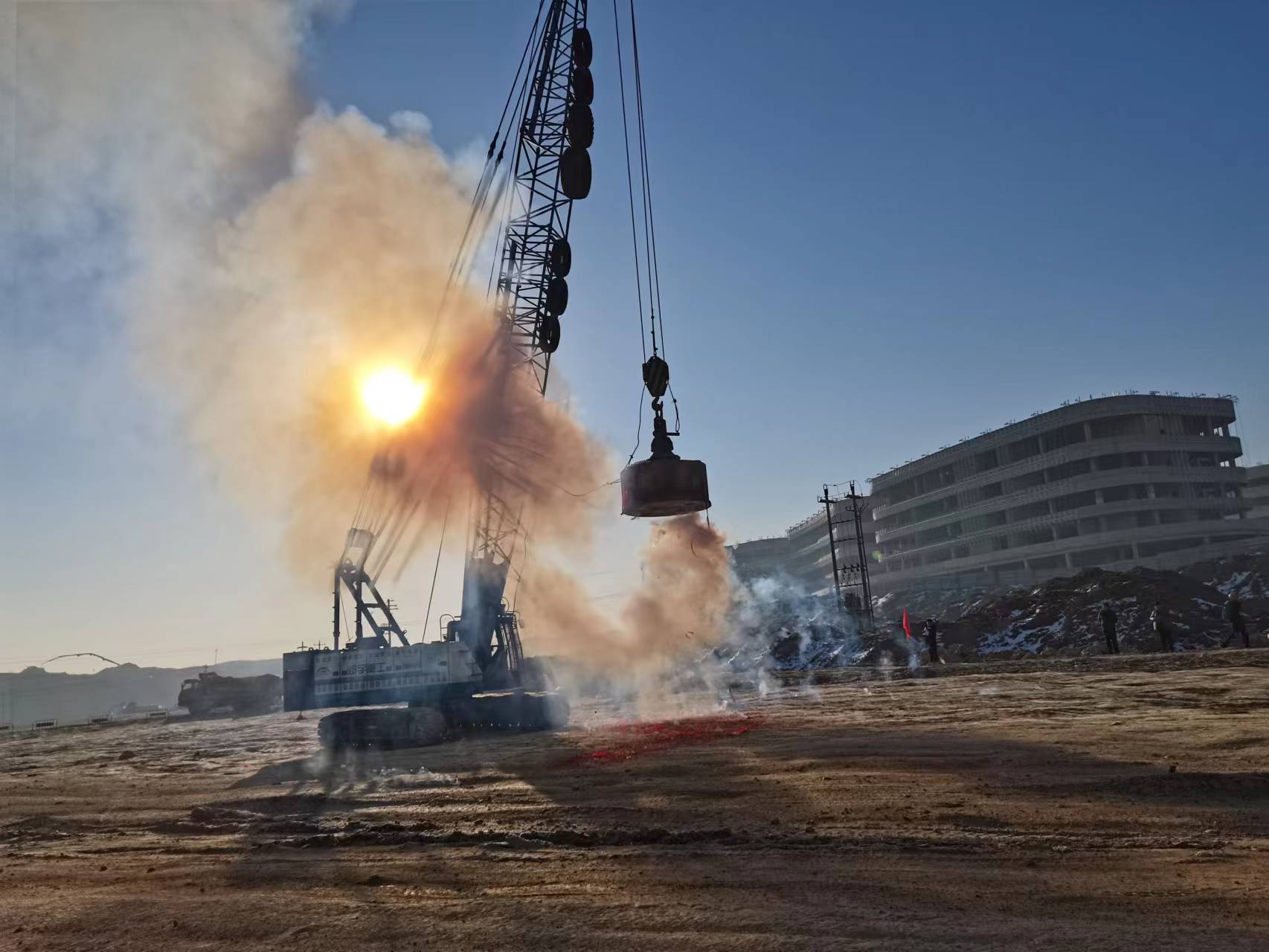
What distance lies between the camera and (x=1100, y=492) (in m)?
72.4

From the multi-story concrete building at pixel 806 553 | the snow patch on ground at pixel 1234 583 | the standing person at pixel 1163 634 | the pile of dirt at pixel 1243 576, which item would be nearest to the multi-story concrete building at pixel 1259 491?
the multi-story concrete building at pixel 806 553

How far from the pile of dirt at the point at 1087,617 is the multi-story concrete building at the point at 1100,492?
22.3 meters

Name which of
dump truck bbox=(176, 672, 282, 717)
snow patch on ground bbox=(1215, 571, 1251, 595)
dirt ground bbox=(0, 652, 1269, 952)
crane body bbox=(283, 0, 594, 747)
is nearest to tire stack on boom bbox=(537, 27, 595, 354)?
crane body bbox=(283, 0, 594, 747)

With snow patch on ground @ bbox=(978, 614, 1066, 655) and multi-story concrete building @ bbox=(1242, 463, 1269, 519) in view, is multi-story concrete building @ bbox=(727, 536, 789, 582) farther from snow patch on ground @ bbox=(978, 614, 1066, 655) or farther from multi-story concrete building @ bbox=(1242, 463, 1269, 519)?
snow patch on ground @ bbox=(978, 614, 1066, 655)

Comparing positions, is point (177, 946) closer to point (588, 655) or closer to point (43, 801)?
point (43, 801)

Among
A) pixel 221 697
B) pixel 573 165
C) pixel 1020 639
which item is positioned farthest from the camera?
pixel 221 697

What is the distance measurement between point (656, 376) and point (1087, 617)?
37499 mm

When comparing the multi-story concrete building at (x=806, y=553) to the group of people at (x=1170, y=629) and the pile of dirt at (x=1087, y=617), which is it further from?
the group of people at (x=1170, y=629)

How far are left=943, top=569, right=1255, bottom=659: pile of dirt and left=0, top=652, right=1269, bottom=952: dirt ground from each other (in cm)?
2219

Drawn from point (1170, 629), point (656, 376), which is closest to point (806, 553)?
point (1170, 629)

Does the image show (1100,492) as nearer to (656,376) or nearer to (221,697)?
(656,376)

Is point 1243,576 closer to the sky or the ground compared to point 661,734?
closer to the sky

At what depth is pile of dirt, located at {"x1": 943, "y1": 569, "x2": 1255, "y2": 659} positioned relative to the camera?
38562 millimetres

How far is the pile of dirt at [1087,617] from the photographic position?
3856 centimetres
